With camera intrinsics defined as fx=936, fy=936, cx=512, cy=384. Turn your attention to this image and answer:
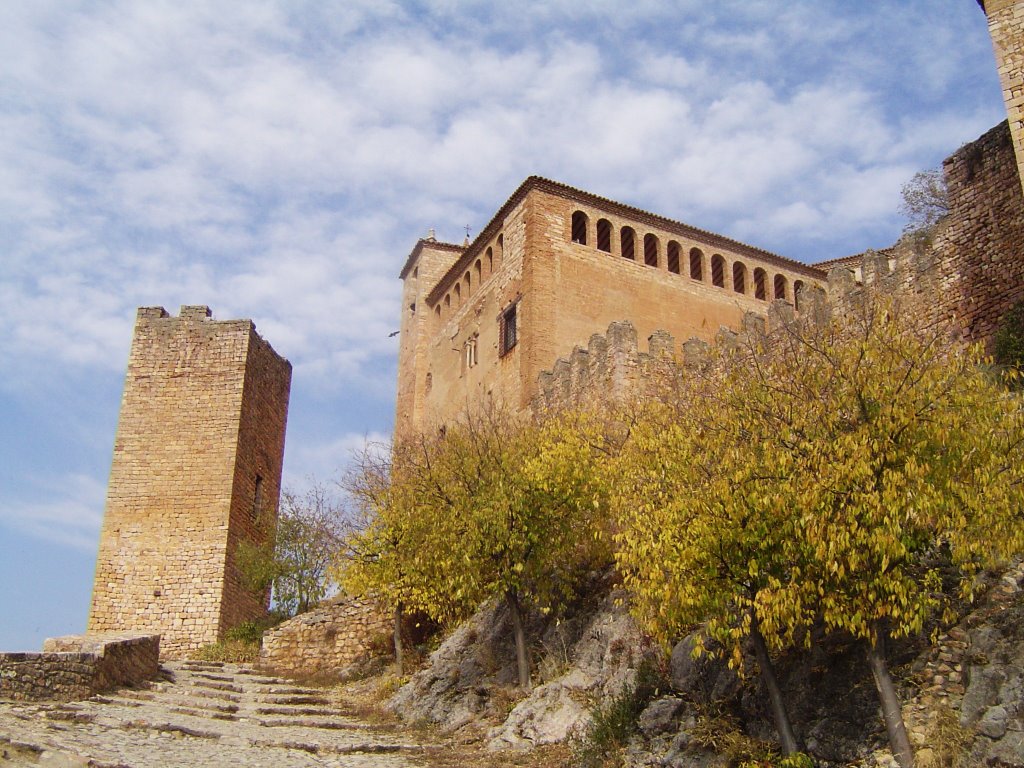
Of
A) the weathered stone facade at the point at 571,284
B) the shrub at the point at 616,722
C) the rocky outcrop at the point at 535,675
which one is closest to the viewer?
the shrub at the point at 616,722

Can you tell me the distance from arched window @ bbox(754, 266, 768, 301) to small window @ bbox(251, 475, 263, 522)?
1720 centimetres

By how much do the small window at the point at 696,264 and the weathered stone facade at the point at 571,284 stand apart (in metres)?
0.05

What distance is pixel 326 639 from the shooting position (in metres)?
22.1

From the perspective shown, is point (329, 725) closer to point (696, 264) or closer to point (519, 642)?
point (519, 642)

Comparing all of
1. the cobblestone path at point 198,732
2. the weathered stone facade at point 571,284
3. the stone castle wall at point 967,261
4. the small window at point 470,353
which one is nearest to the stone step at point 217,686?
the cobblestone path at point 198,732

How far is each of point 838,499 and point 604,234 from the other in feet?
69.7

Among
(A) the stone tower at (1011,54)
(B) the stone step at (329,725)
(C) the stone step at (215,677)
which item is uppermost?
(A) the stone tower at (1011,54)

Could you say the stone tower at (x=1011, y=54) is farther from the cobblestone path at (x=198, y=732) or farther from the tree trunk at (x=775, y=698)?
the cobblestone path at (x=198, y=732)

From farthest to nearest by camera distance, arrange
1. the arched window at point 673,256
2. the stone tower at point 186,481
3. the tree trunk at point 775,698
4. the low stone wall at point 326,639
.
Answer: the arched window at point 673,256 < the stone tower at point 186,481 < the low stone wall at point 326,639 < the tree trunk at point 775,698

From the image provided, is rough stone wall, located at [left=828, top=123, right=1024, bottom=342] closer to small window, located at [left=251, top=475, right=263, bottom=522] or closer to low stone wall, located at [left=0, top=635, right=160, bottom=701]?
low stone wall, located at [left=0, top=635, right=160, bottom=701]

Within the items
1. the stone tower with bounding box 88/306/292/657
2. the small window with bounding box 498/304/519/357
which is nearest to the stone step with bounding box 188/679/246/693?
the stone tower with bounding box 88/306/292/657

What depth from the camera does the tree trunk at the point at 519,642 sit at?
14852mm

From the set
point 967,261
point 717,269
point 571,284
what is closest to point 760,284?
point 717,269

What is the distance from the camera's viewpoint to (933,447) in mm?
9547
